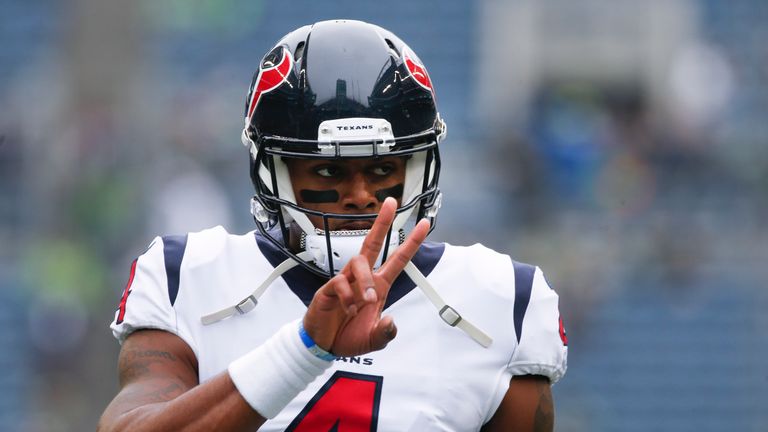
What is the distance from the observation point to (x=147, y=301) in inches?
114

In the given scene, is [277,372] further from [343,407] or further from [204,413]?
[343,407]

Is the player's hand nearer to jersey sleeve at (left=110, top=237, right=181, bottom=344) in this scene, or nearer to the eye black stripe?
the eye black stripe

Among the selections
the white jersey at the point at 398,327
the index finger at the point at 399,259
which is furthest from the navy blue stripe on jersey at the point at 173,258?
the index finger at the point at 399,259

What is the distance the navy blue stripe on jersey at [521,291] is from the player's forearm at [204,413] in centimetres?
66

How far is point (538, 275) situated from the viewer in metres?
3.01

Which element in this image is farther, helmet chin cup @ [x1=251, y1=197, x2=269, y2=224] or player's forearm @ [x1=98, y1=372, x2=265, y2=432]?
helmet chin cup @ [x1=251, y1=197, x2=269, y2=224]

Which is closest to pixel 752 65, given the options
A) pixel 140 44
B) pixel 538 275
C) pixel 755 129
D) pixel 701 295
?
pixel 755 129

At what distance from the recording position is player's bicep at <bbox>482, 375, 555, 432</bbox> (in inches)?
114

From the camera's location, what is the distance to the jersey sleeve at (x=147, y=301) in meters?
2.86

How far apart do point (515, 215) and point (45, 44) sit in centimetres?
438

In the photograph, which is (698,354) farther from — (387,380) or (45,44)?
(387,380)

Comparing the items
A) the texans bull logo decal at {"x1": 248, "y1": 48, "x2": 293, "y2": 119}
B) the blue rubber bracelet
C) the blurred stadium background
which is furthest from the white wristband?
the blurred stadium background

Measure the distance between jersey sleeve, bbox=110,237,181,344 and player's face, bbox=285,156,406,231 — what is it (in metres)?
0.34

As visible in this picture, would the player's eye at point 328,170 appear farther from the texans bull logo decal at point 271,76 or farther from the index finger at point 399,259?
the index finger at point 399,259
